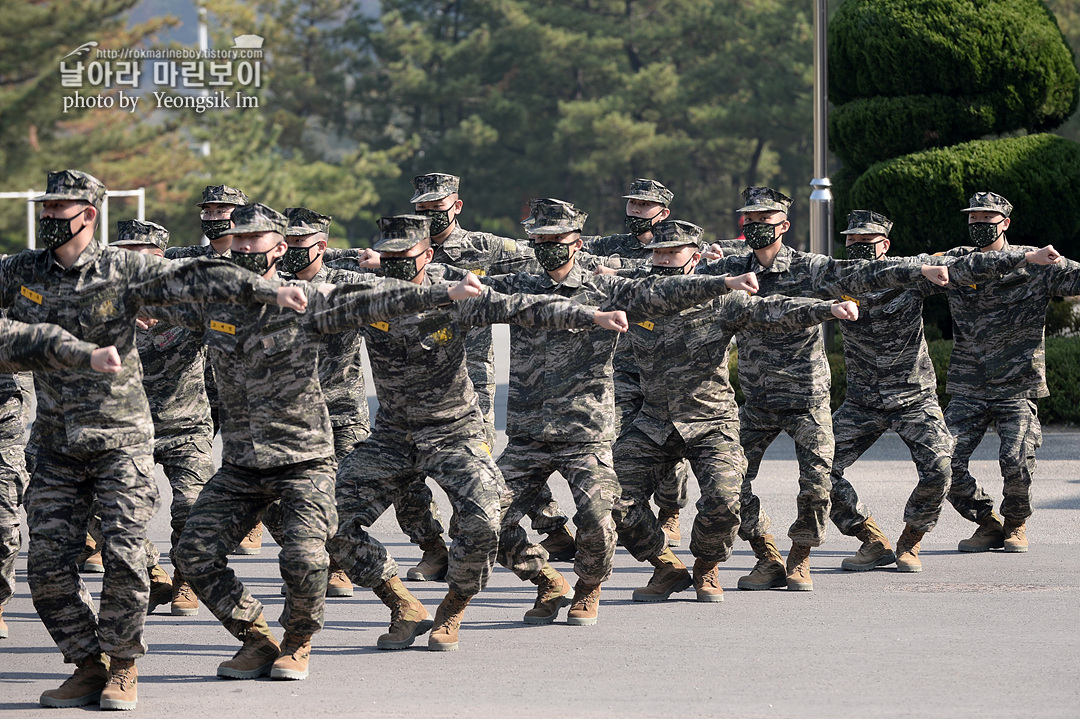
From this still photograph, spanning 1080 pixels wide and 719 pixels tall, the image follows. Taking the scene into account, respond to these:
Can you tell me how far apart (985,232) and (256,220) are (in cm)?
560

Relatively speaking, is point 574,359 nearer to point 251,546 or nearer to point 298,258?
point 298,258

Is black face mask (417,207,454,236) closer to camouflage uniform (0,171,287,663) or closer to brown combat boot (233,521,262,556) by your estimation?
brown combat boot (233,521,262,556)

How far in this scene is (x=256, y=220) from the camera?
783 cm

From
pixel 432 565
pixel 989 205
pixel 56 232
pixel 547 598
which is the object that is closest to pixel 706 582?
pixel 547 598

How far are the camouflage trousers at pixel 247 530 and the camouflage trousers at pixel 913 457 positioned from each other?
4.14m

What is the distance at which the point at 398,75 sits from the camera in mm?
56375

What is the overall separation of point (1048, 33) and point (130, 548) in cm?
1433

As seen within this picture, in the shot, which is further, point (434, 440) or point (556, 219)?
point (556, 219)

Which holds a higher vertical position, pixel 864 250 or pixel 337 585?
pixel 864 250

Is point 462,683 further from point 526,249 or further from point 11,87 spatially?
point 11,87

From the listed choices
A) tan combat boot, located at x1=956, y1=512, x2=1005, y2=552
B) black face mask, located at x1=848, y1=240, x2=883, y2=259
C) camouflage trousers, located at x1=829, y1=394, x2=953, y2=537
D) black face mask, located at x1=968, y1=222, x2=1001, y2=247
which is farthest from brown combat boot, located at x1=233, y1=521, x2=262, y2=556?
black face mask, located at x1=968, y1=222, x2=1001, y2=247

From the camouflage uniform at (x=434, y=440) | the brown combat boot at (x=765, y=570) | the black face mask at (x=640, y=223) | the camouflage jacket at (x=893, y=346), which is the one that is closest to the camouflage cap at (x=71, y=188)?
the camouflage uniform at (x=434, y=440)

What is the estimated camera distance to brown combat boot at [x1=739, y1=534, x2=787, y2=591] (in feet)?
33.0

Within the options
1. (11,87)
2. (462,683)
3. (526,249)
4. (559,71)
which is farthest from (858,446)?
(559,71)
